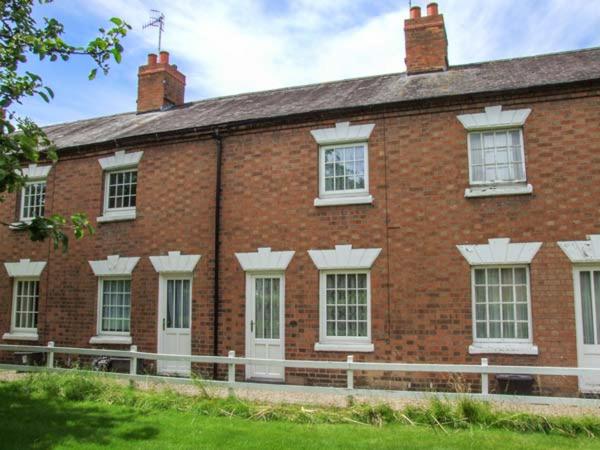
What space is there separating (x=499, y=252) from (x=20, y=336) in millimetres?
11775

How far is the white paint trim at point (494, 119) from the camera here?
34.6ft

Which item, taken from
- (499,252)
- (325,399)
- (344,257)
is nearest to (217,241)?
(344,257)

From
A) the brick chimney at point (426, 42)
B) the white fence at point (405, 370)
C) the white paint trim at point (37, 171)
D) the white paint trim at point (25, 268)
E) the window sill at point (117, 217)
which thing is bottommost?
the white fence at point (405, 370)

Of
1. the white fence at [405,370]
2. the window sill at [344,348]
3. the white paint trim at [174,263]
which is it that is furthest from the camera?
the white paint trim at [174,263]

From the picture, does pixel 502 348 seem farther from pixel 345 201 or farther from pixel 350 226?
pixel 345 201

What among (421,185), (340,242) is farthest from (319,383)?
(421,185)

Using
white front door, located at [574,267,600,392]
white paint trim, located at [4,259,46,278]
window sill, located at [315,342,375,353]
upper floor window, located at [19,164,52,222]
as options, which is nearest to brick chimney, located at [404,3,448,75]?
white front door, located at [574,267,600,392]

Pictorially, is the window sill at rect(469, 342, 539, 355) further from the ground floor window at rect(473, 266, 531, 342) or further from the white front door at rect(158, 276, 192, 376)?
the white front door at rect(158, 276, 192, 376)

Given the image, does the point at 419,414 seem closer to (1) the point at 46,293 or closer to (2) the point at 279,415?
(2) the point at 279,415

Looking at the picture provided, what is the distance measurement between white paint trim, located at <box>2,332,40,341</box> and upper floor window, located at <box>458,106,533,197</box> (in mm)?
11073

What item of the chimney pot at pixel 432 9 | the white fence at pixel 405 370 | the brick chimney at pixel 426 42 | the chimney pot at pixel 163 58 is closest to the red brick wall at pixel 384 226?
the white fence at pixel 405 370

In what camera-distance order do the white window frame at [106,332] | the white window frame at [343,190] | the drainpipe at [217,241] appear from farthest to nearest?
the white window frame at [106,332] → the drainpipe at [217,241] → the white window frame at [343,190]

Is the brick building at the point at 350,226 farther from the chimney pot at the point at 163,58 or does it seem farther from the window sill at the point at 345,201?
the chimney pot at the point at 163,58

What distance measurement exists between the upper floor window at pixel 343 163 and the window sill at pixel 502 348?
3.63 meters
